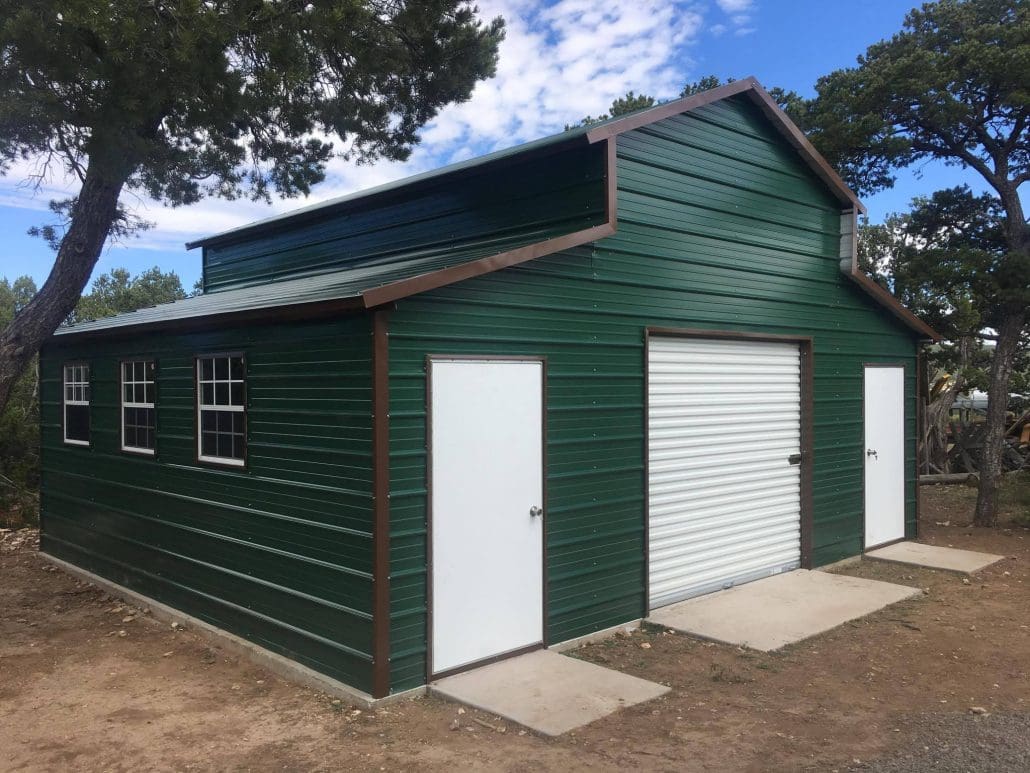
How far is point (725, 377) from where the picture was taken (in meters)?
8.41

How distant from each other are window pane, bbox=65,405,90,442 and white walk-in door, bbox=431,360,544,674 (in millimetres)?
5685

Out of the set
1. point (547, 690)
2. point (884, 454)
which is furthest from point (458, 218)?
point (884, 454)

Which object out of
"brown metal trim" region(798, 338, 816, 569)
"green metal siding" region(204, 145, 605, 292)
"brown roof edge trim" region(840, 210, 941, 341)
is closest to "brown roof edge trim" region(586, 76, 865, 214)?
"green metal siding" region(204, 145, 605, 292)

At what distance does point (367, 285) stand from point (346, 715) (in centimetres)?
294

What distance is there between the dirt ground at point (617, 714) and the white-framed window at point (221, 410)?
1.66 meters

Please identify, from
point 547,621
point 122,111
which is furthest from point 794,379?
point 122,111

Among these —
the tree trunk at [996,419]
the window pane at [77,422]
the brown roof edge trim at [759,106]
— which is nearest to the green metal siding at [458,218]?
the brown roof edge trim at [759,106]

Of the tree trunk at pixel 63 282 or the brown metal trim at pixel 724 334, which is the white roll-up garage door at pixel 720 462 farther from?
the tree trunk at pixel 63 282

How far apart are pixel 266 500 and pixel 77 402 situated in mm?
4633

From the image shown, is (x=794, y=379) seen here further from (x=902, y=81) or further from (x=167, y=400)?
(x=167, y=400)

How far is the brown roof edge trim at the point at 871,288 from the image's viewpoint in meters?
9.63

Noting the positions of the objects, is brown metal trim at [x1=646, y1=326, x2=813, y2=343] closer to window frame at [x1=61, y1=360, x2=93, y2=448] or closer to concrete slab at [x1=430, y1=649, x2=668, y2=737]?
concrete slab at [x1=430, y1=649, x2=668, y2=737]

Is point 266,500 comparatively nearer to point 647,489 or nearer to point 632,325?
point 647,489

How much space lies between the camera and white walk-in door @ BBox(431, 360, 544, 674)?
5.77m
